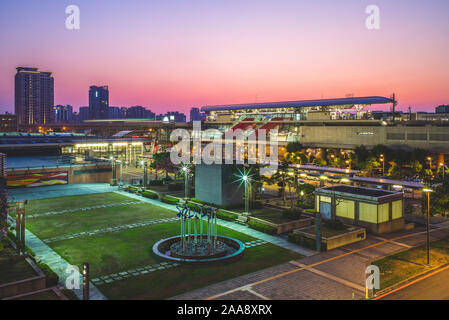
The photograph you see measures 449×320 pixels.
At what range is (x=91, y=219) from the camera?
32.2 metres

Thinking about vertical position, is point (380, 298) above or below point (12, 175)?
below

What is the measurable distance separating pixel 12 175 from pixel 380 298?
48.3m

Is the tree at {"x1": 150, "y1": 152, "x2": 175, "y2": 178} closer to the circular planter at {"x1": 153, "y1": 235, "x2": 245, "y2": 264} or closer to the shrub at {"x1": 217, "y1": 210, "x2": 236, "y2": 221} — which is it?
the shrub at {"x1": 217, "y1": 210, "x2": 236, "y2": 221}

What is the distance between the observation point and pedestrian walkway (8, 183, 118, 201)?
143 ft

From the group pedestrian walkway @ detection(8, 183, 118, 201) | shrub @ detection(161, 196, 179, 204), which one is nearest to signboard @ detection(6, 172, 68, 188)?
pedestrian walkway @ detection(8, 183, 118, 201)

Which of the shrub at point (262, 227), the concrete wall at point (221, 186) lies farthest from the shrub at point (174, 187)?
the shrub at point (262, 227)

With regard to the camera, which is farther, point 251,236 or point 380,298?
point 251,236

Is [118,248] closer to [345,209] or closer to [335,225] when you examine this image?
[335,225]

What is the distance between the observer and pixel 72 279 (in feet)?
62.0

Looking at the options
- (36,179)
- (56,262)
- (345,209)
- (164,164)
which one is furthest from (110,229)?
(36,179)

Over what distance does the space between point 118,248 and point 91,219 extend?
30.4 ft

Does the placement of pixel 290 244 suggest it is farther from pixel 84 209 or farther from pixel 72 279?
pixel 84 209

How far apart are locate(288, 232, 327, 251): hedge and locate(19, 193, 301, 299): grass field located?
1.58 meters
